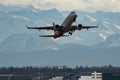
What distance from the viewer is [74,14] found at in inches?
3465

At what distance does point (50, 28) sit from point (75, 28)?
16.1ft

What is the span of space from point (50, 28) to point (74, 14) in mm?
4530

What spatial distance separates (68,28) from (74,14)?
234 cm

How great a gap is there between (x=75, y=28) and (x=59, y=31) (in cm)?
175

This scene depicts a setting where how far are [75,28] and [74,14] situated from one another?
1.68 m

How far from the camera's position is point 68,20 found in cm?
8838

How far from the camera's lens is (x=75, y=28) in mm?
87312

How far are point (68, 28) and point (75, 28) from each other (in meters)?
1.21

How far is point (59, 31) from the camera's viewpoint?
87.2 m

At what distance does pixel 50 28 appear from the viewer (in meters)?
91.4

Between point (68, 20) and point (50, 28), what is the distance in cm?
370

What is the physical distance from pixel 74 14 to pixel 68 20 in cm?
98
